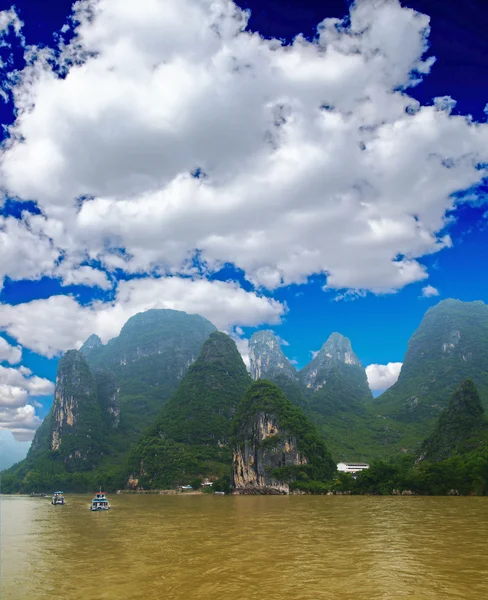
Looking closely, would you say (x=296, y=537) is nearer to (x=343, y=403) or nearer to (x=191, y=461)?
(x=191, y=461)

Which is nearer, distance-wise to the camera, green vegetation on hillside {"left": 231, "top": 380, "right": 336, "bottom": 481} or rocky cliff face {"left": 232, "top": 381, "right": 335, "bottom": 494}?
rocky cliff face {"left": 232, "top": 381, "right": 335, "bottom": 494}

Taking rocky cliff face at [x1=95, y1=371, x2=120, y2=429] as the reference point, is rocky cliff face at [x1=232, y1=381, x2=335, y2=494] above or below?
below

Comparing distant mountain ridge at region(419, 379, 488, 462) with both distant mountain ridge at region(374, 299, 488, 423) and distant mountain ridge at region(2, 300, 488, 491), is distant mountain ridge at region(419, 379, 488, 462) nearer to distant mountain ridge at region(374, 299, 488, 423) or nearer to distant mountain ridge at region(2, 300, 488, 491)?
distant mountain ridge at region(2, 300, 488, 491)

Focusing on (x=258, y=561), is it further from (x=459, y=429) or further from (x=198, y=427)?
(x=198, y=427)

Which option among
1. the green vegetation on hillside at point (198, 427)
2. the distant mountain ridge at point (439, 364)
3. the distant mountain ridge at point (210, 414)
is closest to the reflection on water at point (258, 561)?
the green vegetation on hillside at point (198, 427)

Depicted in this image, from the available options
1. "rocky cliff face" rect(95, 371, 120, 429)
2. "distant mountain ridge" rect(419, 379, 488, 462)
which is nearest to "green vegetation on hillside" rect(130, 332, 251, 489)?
"rocky cliff face" rect(95, 371, 120, 429)

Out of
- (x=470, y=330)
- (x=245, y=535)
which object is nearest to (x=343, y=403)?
(x=470, y=330)

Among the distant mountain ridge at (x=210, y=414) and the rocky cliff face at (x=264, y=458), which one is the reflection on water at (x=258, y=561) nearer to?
the rocky cliff face at (x=264, y=458)

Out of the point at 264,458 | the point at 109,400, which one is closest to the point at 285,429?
the point at 264,458
